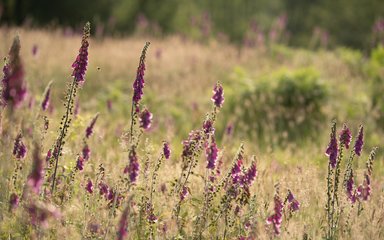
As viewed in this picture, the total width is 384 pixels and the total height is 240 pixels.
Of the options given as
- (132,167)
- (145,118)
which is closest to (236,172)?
(145,118)

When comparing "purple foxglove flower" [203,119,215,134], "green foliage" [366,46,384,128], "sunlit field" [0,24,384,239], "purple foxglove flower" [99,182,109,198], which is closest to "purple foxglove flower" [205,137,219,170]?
"sunlit field" [0,24,384,239]

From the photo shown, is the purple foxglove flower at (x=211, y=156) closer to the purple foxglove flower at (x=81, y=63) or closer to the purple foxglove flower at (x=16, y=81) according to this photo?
the purple foxglove flower at (x=81, y=63)

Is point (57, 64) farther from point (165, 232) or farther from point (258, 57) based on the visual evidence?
point (165, 232)

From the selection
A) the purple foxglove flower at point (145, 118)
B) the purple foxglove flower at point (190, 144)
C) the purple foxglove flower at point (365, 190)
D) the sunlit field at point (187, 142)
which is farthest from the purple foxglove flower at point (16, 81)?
the purple foxglove flower at point (365, 190)

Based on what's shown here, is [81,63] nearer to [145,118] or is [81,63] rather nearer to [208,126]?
[145,118]

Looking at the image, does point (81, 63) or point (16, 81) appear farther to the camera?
point (81, 63)

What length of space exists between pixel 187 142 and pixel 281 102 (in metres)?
6.71

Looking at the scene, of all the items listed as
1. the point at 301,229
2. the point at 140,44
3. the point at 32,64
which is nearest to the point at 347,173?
the point at 301,229

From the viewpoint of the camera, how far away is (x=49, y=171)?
14.6ft

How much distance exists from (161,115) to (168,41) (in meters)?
6.45

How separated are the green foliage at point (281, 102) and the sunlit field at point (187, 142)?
0.09 feet

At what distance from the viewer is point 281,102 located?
10656 mm

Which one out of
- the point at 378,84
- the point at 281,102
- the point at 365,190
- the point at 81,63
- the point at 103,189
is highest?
the point at 378,84

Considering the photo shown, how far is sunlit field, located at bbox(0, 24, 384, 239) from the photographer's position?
162 inches
